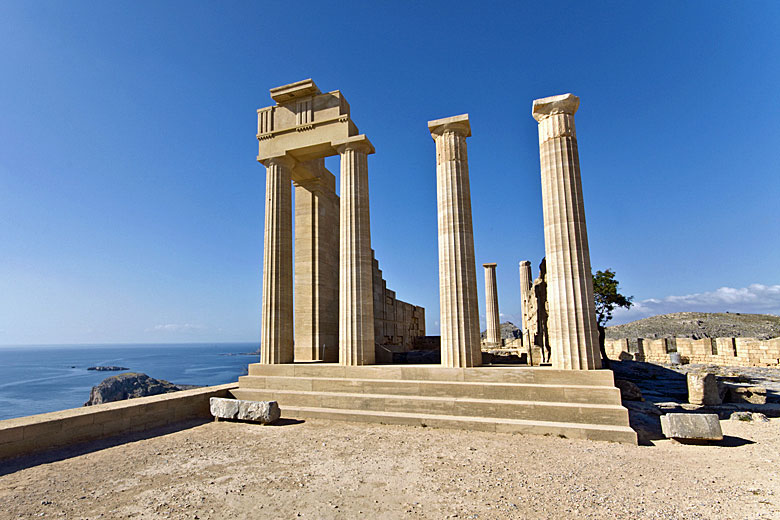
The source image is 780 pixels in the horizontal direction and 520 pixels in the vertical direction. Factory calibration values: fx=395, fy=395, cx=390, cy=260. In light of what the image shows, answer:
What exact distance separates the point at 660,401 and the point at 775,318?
7209 centimetres

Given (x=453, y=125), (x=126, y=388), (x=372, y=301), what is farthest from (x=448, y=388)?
(x=126, y=388)

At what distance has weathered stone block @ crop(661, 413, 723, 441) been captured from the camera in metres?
7.92

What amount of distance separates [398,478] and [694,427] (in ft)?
20.7

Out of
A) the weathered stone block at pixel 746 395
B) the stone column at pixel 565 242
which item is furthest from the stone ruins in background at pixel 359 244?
the weathered stone block at pixel 746 395

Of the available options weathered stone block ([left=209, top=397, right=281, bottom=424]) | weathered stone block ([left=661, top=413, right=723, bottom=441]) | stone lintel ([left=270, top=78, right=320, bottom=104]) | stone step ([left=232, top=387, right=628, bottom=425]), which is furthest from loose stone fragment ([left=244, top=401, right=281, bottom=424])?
stone lintel ([left=270, top=78, right=320, bottom=104])

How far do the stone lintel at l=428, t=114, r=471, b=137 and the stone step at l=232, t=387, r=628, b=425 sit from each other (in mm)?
8282

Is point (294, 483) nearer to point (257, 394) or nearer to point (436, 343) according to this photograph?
point (257, 394)

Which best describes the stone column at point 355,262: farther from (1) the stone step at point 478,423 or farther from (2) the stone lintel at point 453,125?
(2) the stone lintel at point 453,125

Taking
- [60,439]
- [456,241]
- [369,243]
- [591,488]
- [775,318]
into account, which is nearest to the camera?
[591,488]

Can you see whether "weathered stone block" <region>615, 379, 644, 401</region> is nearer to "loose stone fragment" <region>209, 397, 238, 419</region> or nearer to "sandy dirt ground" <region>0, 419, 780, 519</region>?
"sandy dirt ground" <region>0, 419, 780, 519</region>

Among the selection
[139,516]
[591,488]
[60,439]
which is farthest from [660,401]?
[60,439]

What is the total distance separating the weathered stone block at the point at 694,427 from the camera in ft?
26.0

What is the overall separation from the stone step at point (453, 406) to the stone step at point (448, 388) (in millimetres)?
160

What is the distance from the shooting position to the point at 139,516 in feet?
16.7
